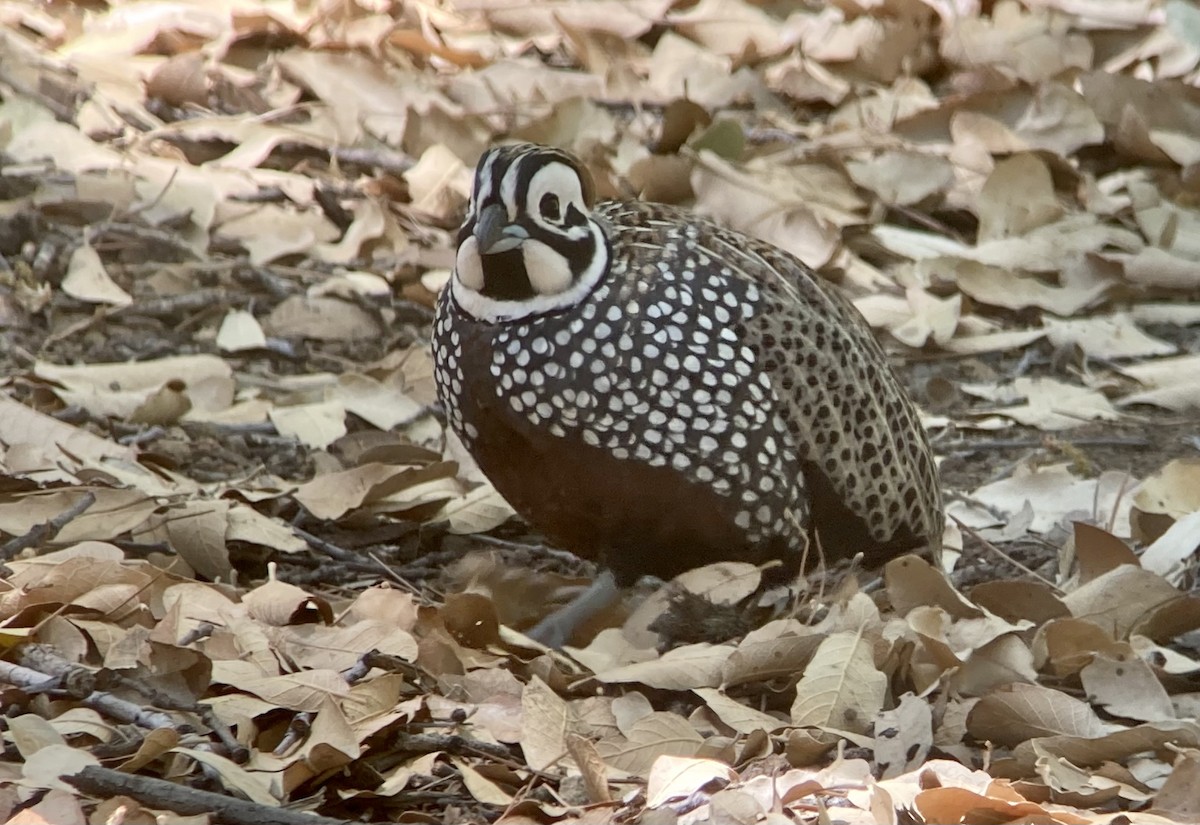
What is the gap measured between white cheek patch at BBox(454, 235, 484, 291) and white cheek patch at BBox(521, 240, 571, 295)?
0.09 meters

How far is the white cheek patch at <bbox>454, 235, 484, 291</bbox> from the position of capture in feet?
10.5

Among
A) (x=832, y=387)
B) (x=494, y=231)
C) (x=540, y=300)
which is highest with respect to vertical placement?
(x=494, y=231)

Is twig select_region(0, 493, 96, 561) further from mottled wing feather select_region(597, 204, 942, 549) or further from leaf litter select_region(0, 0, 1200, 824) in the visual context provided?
mottled wing feather select_region(597, 204, 942, 549)

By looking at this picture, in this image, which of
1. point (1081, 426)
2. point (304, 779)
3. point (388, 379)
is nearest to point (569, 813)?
point (304, 779)

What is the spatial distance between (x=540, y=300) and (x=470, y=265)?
0.47 ft

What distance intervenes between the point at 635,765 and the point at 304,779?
20.4 inches

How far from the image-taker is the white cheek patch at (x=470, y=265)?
3.20m

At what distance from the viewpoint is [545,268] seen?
125 inches

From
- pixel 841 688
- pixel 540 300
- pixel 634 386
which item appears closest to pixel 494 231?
pixel 540 300

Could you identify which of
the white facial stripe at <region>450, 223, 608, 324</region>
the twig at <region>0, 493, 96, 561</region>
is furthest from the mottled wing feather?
the twig at <region>0, 493, 96, 561</region>

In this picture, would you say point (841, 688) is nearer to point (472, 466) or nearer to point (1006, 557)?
point (1006, 557)

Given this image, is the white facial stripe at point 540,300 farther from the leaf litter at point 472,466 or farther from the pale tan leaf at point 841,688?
the pale tan leaf at point 841,688

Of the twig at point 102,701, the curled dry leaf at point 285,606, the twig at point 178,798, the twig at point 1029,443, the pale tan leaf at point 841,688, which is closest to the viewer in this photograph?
the twig at point 178,798

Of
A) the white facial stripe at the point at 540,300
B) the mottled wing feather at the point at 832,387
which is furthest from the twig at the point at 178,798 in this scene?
the mottled wing feather at the point at 832,387
